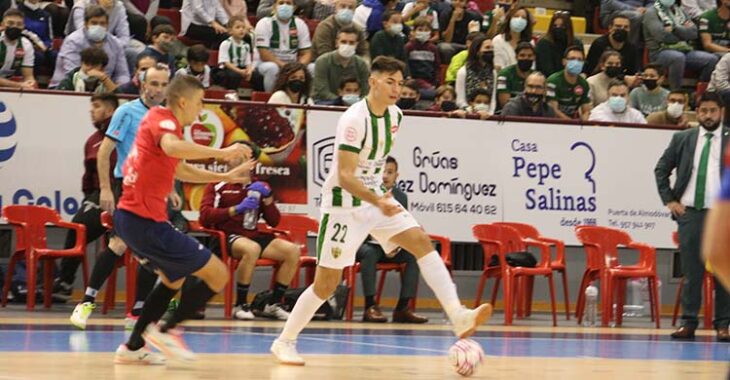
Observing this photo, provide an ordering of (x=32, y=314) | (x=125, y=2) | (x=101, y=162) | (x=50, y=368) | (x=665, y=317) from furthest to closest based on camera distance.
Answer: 1. (x=125, y=2)
2. (x=665, y=317)
3. (x=32, y=314)
4. (x=101, y=162)
5. (x=50, y=368)

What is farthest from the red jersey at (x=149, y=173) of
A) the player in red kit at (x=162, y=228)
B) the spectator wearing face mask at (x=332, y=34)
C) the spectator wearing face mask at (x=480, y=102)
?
the spectator wearing face mask at (x=332, y=34)

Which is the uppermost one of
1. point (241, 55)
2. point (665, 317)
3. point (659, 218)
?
point (241, 55)

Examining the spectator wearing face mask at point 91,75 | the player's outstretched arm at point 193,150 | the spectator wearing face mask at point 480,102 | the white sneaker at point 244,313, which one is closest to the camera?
the player's outstretched arm at point 193,150

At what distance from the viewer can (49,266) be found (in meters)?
13.7

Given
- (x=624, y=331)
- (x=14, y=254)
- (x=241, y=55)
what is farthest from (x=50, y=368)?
(x=241, y=55)

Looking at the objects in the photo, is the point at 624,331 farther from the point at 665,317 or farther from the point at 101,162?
the point at 101,162

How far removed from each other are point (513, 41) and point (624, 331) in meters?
6.24

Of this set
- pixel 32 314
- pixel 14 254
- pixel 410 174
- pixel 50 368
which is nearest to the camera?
pixel 50 368

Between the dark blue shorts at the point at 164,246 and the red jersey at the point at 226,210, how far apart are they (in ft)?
17.8

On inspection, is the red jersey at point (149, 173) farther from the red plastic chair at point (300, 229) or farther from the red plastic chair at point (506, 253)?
the red plastic chair at point (506, 253)

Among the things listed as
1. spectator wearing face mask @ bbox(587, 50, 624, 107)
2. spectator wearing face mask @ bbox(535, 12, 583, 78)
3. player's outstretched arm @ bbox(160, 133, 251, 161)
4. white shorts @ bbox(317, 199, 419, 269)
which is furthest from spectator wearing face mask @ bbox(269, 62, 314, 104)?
player's outstretched arm @ bbox(160, 133, 251, 161)

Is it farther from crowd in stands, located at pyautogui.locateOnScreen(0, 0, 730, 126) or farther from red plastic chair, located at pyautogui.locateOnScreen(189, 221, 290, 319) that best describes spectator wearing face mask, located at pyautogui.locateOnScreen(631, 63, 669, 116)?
red plastic chair, located at pyautogui.locateOnScreen(189, 221, 290, 319)

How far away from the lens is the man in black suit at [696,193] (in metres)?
12.8

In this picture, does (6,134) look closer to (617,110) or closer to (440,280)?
(440,280)
